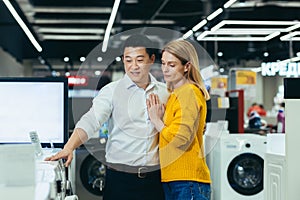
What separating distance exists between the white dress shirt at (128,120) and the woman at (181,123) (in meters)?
0.05

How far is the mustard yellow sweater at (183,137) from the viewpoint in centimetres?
265

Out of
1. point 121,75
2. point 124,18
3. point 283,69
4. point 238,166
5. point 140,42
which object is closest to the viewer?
point 140,42

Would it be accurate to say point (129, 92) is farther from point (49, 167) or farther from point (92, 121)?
point (49, 167)

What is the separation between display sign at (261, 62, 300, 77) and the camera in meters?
13.3

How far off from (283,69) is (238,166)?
8781 mm

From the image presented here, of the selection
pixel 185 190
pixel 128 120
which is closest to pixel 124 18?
pixel 128 120

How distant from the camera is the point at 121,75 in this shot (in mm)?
7641

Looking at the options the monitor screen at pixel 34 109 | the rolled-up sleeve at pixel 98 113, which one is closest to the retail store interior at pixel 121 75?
the monitor screen at pixel 34 109

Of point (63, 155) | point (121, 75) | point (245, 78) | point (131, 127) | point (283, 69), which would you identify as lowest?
point (63, 155)

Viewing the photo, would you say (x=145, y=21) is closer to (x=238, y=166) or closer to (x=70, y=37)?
(x=70, y=37)

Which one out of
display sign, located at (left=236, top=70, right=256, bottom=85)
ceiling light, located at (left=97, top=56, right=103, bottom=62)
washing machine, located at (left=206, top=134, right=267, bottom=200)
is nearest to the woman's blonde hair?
ceiling light, located at (left=97, top=56, right=103, bottom=62)

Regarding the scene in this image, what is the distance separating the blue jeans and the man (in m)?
0.07

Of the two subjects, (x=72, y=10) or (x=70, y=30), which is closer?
(x=72, y=10)

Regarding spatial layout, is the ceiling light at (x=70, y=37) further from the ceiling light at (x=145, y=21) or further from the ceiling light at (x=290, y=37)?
the ceiling light at (x=290, y=37)
